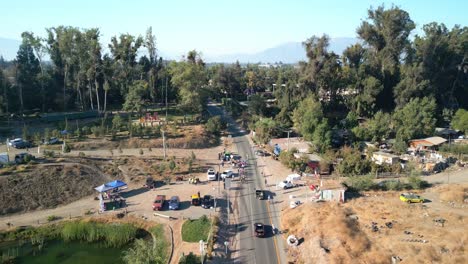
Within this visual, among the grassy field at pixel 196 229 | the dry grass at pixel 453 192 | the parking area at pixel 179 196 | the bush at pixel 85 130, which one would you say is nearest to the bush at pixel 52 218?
the parking area at pixel 179 196

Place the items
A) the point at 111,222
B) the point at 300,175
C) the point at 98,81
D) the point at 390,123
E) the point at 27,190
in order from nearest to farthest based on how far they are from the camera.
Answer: the point at 111,222 < the point at 27,190 < the point at 300,175 < the point at 390,123 < the point at 98,81

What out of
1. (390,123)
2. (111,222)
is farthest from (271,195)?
(390,123)

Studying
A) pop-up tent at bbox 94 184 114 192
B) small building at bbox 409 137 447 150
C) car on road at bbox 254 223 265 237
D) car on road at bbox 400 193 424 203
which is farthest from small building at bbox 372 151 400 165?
pop-up tent at bbox 94 184 114 192

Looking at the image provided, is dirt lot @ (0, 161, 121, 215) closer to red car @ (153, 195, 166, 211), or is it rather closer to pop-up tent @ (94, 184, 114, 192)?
pop-up tent @ (94, 184, 114, 192)

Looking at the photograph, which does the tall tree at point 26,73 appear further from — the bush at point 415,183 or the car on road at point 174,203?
the bush at point 415,183

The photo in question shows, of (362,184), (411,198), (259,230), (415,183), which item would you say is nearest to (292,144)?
(362,184)

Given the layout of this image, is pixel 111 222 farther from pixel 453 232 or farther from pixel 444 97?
pixel 444 97
